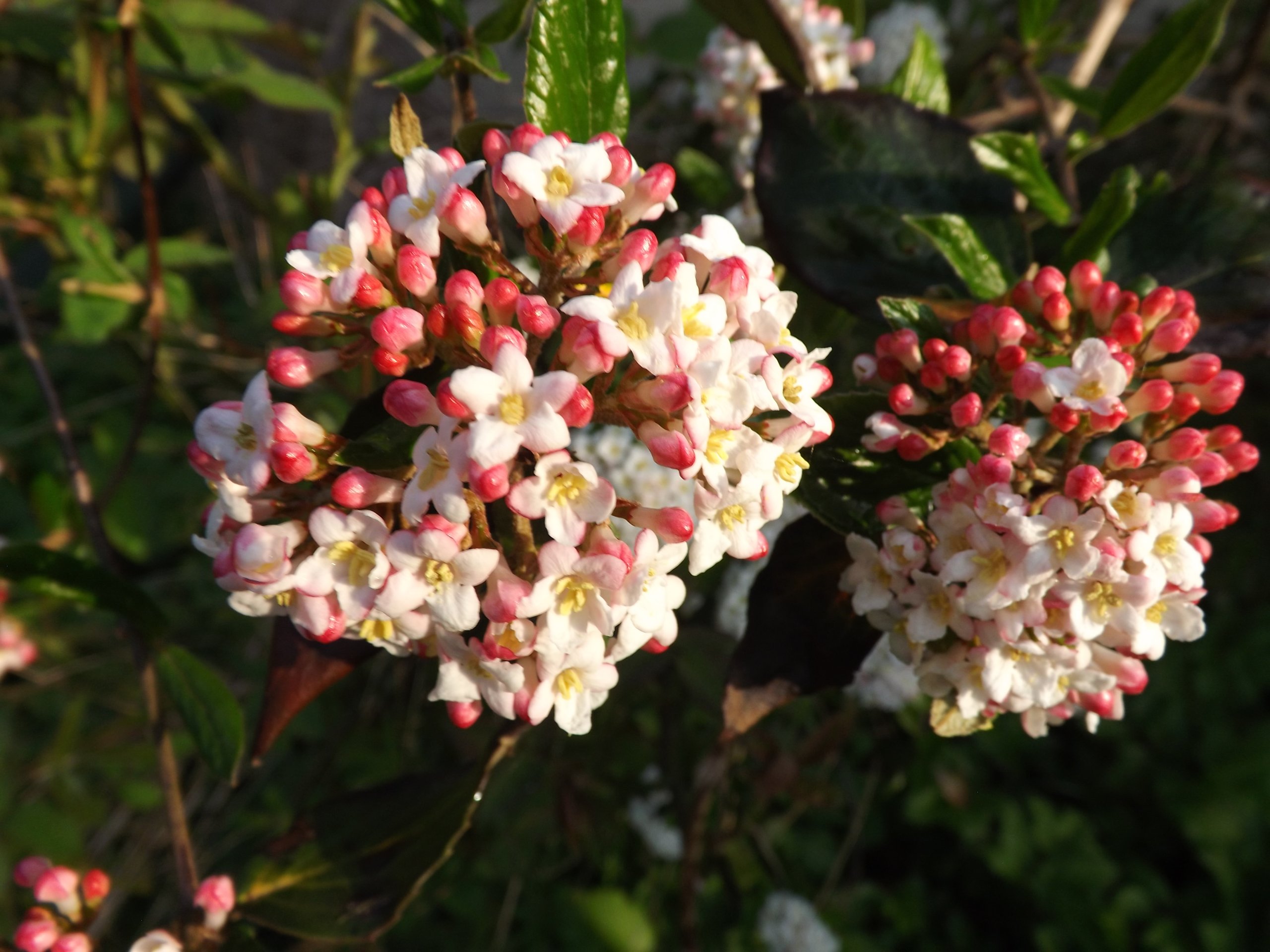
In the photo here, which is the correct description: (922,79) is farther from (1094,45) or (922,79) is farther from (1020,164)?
(1094,45)

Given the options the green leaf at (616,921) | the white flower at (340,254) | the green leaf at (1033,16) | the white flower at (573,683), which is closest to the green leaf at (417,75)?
the white flower at (340,254)

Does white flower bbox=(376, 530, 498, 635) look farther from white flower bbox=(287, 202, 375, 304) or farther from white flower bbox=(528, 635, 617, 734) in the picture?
white flower bbox=(287, 202, 375, 304)

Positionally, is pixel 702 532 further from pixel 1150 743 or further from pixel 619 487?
pixel 1150 743

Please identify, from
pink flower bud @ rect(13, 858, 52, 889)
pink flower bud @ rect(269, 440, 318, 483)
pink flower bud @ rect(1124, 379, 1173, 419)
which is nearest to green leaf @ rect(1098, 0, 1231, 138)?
pink flower bud @ rect(1124, 379, 1173, 419)

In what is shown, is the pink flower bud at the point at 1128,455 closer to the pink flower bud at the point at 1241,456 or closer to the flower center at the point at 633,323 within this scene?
the pink flower bud at the point at 1241,456

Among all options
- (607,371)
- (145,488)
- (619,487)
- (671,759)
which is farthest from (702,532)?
(145,488)

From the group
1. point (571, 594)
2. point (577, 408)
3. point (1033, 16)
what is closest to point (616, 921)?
A: point (571, 594)

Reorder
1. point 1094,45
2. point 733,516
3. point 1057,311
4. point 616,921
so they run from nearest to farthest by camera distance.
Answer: point 733,516, point 1057,311, point 1094,45, point 616,921
